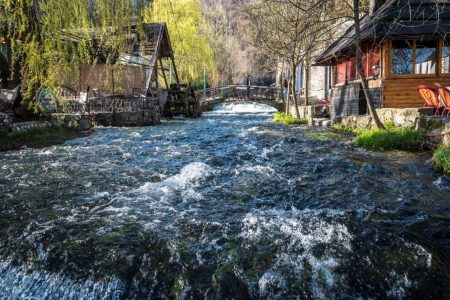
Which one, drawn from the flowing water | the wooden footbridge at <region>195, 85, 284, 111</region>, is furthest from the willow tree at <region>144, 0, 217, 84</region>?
the flowing water

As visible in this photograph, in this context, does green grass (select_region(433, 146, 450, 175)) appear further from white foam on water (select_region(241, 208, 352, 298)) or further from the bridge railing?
the bridge railing

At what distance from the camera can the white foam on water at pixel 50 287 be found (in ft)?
9.84

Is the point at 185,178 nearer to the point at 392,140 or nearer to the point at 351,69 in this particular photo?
the point at 392,140

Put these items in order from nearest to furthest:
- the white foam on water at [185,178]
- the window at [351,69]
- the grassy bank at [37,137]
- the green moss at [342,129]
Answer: the white foam on water at [185,178] < the grassy bank at [37,137] < the green moss at [342,129] < the window at [351,69]

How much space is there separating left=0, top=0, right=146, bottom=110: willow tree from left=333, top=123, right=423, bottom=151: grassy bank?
599cm

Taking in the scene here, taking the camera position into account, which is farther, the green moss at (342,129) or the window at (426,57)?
the window at (426,57)

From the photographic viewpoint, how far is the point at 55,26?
6.77 m

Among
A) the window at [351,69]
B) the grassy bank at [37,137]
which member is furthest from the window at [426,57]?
the grassy bank at [37,137]

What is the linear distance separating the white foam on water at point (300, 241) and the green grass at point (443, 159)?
9.77 feet

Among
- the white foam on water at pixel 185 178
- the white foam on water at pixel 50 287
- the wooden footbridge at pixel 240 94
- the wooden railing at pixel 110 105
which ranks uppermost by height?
the wooden footbridge at pixel 240 94

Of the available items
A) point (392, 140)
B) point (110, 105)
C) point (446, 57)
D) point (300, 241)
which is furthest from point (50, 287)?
point (110, 105)

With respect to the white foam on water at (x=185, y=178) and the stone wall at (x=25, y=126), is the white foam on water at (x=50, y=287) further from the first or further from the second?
the stone wall at (x=25, y=126)

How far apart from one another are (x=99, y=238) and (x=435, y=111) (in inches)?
365

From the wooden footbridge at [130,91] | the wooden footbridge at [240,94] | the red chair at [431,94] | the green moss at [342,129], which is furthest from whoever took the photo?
the wooden footbridge at [240,94]
